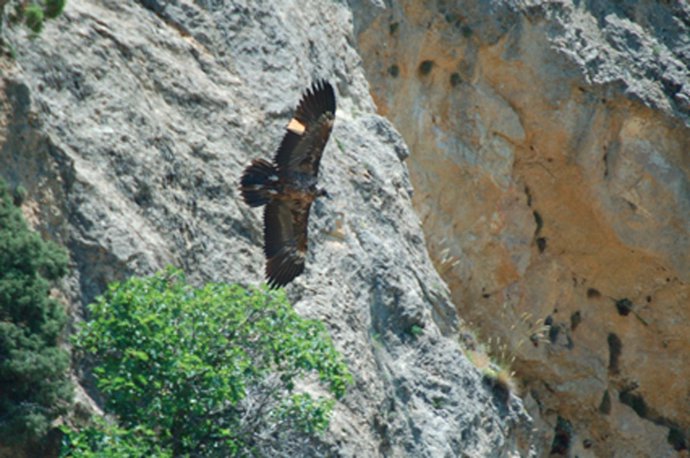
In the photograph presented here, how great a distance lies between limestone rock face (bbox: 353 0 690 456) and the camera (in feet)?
66.2

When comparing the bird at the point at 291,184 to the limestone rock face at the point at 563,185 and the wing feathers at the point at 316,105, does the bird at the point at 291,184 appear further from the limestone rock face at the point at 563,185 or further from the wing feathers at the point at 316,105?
the limestone rock face at the point at 563,185

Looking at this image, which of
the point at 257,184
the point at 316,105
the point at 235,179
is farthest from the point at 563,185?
the point at 257,184

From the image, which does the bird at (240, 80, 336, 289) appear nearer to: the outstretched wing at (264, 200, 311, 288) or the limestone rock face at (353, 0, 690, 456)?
the outstretched wing at (264, 200, 311, 288)

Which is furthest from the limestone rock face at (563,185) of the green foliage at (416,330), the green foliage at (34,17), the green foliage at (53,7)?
the green foliage at (34,17)

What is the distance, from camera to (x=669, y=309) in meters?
22.2

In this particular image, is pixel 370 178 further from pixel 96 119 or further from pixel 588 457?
pixel 588 457

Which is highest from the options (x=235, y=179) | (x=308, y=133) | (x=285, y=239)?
(x=308, y=133)

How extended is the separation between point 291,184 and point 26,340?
3945 mm

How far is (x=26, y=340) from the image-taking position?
400 inches

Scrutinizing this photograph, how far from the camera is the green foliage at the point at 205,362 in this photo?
10789 millimetres

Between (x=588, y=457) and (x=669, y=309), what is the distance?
266 centimetres

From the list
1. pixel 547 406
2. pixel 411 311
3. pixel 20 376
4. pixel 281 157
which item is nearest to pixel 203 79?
pixel 281 157

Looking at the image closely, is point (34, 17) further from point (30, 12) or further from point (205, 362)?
point (205, 362)

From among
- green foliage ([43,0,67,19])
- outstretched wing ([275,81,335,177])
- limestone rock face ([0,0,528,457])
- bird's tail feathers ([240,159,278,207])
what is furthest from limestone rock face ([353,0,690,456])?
green foliage ([43,0,67,19])
